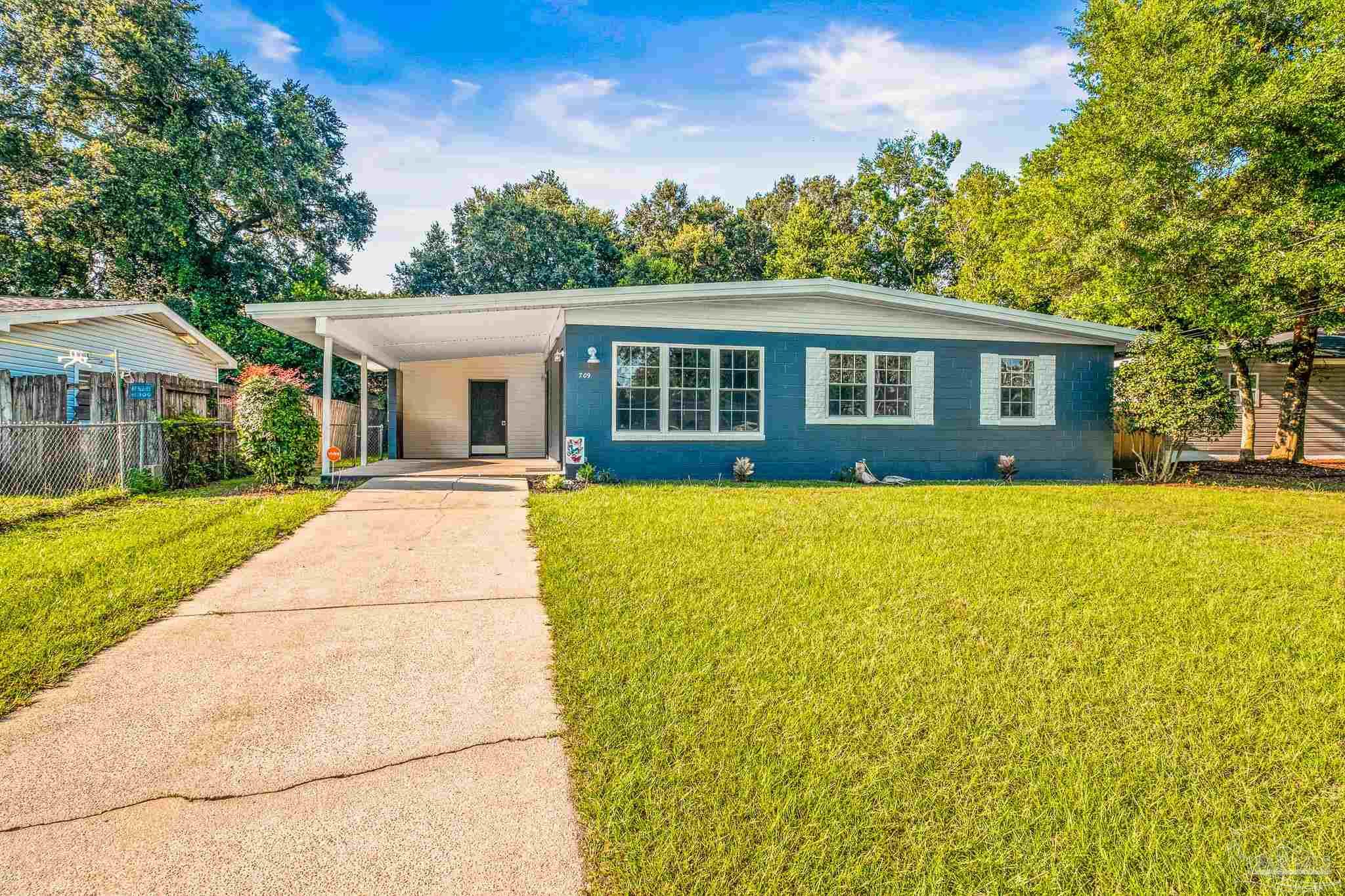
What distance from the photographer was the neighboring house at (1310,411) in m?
15.2

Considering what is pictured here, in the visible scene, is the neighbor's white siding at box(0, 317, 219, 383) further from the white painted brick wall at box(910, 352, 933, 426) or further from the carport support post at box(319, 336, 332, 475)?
the white painted brick wall at box(910, 352, 933, 426)

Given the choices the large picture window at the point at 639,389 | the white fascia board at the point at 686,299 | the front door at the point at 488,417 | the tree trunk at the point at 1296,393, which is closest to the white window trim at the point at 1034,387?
the white fascia board at the point at 686,299

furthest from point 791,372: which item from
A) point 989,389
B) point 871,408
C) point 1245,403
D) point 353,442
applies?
point 1245,403

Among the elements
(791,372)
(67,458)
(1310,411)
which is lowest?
(67,458)

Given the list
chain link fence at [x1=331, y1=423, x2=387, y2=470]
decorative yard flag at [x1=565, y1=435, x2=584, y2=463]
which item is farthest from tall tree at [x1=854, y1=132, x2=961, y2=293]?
decorative yard flag at [x1=565, y1=435, x2=584, y2=463]

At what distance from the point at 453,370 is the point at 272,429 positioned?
6379 millimetres

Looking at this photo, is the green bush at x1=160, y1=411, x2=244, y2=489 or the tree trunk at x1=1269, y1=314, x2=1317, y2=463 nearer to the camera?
the green bush at x1=160, y1=411, x2=244, y2=489

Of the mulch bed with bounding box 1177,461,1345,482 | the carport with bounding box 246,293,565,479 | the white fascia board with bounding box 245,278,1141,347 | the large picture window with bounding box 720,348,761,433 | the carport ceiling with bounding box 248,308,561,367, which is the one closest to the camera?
the white fascia board with bounding box 245,278,1141,347

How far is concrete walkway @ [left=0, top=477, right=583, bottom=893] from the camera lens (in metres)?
1.63

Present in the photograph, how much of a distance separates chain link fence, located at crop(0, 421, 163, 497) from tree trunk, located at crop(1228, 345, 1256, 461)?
62.2ft

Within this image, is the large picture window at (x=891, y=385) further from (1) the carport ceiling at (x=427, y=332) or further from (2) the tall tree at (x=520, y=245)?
(2) the tall tree at (x=520, y=245)

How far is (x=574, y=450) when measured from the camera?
29.1ft

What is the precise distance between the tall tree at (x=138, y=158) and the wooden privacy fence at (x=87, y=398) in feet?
34.0

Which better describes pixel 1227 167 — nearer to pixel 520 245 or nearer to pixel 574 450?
pixel 574 450
